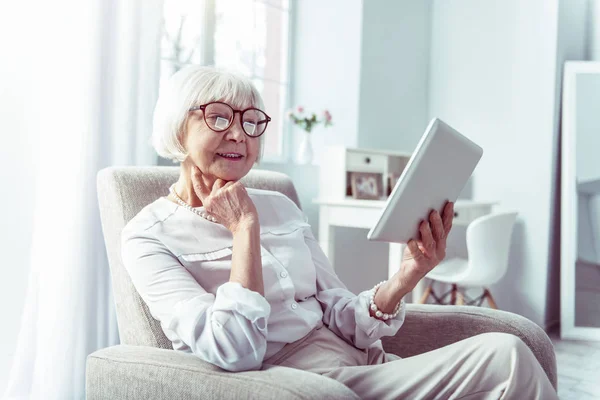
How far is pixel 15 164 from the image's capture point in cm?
194

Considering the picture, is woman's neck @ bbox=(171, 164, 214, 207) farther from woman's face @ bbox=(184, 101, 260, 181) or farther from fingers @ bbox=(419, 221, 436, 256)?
fingers @ bbox=(419, 221, 436, 256)

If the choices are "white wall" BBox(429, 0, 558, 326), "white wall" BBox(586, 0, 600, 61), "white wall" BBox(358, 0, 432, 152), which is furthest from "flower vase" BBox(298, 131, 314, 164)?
"white wall" BBox(586, 0, 600, 61)

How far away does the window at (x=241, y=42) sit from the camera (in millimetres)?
2795

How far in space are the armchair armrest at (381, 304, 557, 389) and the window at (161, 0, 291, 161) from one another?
162 centimetres

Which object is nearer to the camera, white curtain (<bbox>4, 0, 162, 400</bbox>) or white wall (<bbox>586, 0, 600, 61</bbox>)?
white curtain (<bbox>4, 0, 162, 400</bbox>)

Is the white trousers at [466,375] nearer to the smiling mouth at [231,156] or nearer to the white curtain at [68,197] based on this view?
the smiling mouth at [231,156]

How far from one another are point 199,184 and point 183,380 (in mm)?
428

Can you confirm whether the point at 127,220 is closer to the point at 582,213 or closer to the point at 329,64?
the point at 329,64

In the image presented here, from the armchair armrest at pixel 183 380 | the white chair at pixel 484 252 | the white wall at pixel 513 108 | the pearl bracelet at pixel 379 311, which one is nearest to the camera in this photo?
the armchair armrest at pixel 183 380

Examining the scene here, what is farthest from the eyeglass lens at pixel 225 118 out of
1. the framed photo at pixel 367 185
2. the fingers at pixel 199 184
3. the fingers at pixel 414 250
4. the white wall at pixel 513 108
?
the white wall at pixel 513 108

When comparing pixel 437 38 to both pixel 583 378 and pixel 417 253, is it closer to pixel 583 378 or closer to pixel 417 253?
pixel 583 378

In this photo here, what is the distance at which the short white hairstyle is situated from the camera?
1.30m

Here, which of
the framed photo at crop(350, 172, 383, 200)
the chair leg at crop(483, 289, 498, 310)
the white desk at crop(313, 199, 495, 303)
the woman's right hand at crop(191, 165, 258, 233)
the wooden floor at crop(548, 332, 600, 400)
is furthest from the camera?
the chair leg at crop(483, 289, 498, 310)

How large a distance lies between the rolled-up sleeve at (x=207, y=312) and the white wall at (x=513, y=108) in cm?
288
